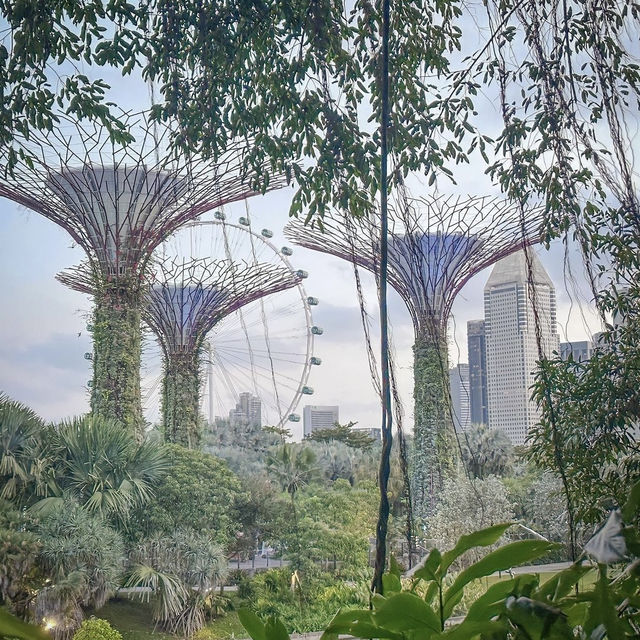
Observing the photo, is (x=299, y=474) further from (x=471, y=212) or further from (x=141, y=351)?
(x=471, y=212)

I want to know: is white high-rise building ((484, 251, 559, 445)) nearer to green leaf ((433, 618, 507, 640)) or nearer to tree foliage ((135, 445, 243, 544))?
green leaf ((433, 618, 507, 640))

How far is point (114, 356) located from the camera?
6.24 metres

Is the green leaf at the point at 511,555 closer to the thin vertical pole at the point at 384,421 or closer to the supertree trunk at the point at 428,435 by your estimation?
the thin vertical pole at the point at 384,421

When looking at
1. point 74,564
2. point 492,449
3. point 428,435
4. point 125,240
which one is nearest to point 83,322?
point 125,240

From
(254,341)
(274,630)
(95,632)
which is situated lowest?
(95,632)

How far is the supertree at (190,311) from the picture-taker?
8.32 metres

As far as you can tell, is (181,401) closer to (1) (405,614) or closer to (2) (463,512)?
(2) (463,512)

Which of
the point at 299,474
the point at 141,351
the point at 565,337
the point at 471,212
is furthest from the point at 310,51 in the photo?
the point at 299,474

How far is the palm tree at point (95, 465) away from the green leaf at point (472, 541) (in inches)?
218

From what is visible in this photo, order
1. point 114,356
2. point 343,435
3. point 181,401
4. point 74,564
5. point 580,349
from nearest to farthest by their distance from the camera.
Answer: point 580,349, point 74,564, point 114,356, point 181,401, point 343,435

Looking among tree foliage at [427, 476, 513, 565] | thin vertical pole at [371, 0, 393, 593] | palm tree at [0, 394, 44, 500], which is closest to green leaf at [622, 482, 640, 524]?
thin vertical pole at [371, 0, 393, 593]

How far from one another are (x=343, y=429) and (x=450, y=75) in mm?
10473

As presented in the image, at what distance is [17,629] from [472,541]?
248 millimetres

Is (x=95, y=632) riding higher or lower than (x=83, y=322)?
lower
